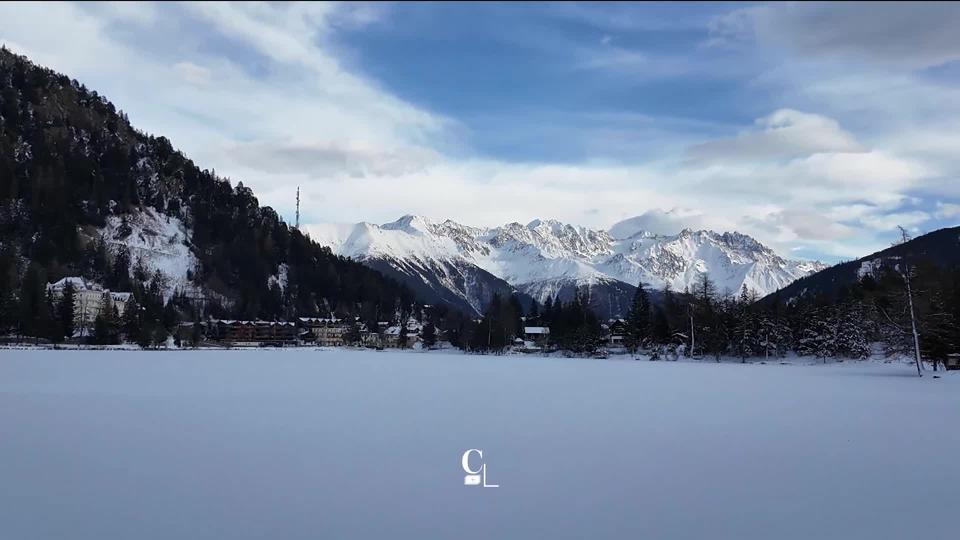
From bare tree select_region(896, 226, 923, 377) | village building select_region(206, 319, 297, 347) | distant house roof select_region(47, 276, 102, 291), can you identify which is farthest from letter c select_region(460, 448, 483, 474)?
distant house roof select_region(47, 276, 102, 291)

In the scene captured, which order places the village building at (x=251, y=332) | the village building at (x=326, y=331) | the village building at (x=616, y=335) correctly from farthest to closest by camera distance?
1. the village building at (x=326, y=331)
2. the village building at (x=251, y=332)
3. the village building at (x=616, y=335)

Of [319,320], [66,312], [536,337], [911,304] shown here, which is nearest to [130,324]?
[66,312]

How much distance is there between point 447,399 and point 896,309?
144 feet

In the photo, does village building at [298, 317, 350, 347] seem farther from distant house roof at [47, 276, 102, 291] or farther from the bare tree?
the bare tree

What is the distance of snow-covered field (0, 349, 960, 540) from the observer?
10250mm

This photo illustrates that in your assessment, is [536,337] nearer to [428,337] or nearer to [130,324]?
[428,337]

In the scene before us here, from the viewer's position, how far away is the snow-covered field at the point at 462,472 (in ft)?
33.6

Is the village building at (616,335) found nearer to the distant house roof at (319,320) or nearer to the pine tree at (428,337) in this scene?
the pine tree at (428,337)

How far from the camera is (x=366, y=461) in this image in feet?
48.5

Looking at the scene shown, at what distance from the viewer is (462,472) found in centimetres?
1374

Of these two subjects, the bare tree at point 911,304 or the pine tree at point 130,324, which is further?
the pine tree at point 130,324

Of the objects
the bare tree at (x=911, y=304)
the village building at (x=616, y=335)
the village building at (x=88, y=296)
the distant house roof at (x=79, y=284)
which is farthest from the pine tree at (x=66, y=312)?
the bare tree at (x=911, y=304)

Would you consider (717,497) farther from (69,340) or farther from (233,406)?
(69,340)

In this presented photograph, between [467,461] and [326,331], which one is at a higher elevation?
[326,331]
